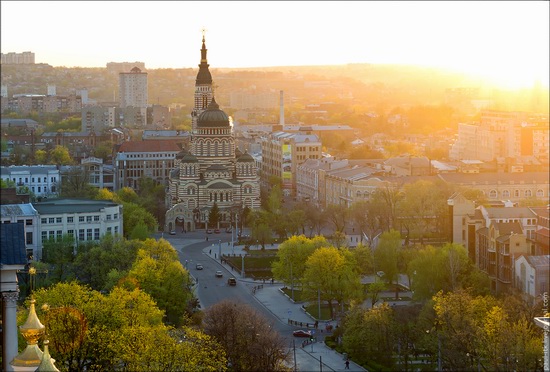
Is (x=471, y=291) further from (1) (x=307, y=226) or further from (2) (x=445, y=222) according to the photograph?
(1) (x=307, y=226)

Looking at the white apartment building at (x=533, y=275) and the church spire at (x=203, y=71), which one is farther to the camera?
the church spire at (x=203, y=71)

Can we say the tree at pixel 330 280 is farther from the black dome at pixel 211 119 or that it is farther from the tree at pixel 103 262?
the black dome at pixel 211 119

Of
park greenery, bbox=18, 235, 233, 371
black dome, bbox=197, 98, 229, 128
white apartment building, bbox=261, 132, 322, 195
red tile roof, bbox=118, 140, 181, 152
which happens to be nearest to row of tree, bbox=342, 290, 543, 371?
park greenery, bbox=18, 235, 233, 371

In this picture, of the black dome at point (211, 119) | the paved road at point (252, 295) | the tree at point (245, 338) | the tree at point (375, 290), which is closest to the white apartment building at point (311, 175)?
the black dome at point (211, 119)

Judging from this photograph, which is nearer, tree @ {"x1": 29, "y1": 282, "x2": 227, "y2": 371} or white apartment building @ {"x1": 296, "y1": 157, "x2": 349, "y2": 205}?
tree @ {"x1": 29, "y1": 282, "x2": 227, "y2": 371}

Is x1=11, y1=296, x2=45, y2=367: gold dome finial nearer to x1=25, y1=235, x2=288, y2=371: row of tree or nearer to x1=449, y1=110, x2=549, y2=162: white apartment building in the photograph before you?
x1=25, y1=235, x2=288, y2=371: row of tree

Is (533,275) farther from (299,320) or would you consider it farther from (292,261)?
(292,261)
